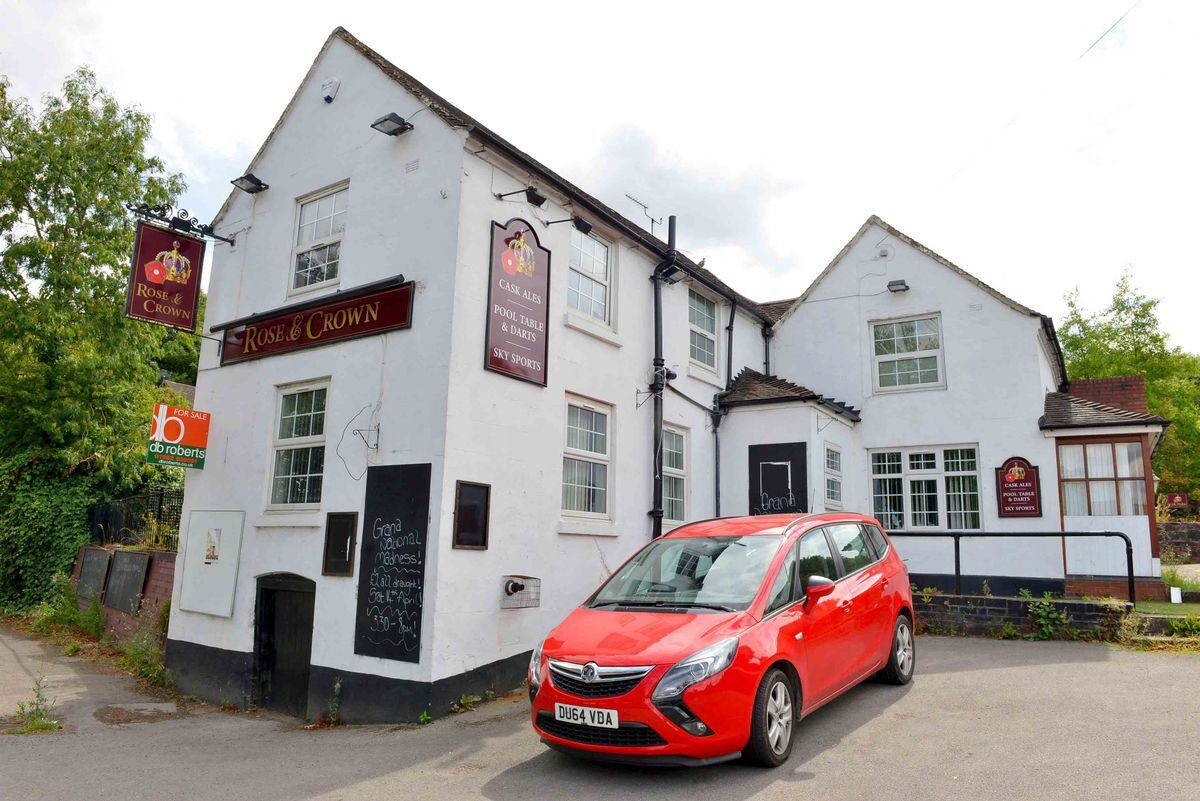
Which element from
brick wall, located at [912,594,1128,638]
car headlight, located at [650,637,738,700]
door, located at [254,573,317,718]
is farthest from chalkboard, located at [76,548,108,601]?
brick wall, located at [912,594,1128,638]

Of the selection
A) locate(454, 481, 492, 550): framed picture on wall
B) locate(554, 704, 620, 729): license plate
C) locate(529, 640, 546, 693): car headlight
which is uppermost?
locate(454, 481, 492, 550): framed picture on wall

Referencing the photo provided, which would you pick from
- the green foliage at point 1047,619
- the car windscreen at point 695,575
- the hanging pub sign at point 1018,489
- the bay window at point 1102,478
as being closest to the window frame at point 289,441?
the car windscreen at point 695,575

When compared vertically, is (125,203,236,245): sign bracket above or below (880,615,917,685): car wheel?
above

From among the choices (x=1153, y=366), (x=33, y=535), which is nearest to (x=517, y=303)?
(x=33, y=535)

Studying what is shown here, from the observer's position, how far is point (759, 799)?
191 inches

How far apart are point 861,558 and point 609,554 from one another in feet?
13.5

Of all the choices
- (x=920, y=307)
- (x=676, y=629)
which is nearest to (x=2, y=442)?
(x=676, y=629)

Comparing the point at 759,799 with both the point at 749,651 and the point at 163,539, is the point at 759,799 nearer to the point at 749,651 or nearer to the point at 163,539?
the point at 749,651

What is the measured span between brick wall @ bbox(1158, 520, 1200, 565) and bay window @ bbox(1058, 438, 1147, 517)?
17.8 metres

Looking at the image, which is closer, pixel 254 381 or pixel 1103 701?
pixel 1103 701

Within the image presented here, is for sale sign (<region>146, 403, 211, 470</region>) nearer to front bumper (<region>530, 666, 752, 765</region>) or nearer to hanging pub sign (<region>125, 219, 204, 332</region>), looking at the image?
hanging pub sign (<region>125, 219, 204, 332</region>)

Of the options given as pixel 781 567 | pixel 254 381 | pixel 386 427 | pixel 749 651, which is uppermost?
pixel 254 381

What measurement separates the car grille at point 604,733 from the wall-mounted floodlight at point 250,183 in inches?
360

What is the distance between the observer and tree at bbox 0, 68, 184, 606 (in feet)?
55.7
